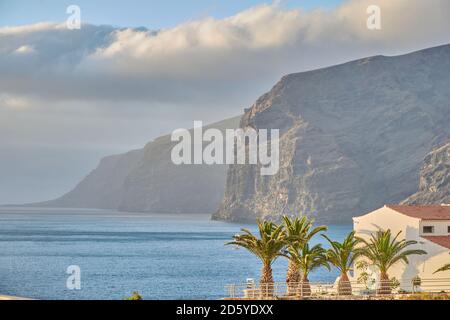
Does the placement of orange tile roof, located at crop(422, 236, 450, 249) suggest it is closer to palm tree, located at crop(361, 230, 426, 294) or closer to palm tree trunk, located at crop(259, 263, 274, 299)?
palm tree, located at crop(361, 230, 426, 294)

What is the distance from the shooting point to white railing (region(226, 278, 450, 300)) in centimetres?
5416

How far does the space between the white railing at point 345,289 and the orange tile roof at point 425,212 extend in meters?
6.18

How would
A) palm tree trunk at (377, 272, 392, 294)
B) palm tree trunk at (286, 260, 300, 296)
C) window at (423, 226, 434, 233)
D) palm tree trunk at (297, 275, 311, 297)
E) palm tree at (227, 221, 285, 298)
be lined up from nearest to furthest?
palm tree trunk at (297, 275, 311, 297)
palm tree trunk at (286, 260, 300, 296)
palm tree at (227, 221, 285, 298)
palm tree trunk at (377, 272, 392, 294)
window at (423, 226, 434, 233)

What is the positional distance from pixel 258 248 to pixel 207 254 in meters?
127

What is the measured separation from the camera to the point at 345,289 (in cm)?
5812

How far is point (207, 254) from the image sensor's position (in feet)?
601

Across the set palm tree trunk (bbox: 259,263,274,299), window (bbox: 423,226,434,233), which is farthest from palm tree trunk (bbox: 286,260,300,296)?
window (bbox: 423,226,434,233)

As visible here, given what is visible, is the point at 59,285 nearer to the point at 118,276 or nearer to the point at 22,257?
the point at 118,276

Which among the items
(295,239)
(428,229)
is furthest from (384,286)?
(428,229)

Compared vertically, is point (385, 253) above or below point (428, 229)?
below

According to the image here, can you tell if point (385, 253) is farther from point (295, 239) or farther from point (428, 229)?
point (295, 239)

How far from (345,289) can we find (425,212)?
12.0 metres
